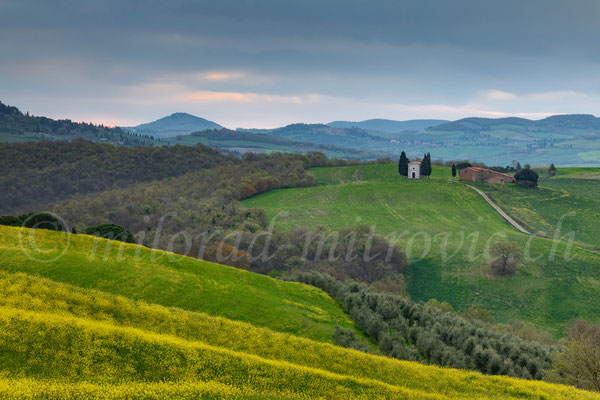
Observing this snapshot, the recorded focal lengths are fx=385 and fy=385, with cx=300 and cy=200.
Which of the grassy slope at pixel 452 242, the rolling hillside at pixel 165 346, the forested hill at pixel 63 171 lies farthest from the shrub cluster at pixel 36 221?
the forested hill at pixel 63 171

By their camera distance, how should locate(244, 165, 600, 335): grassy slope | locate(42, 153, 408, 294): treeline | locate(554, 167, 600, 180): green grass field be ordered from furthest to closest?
locate(554, 167, 600, 180): green grass field
locate(42, 153, 408, 294): treeline
locate(244, 165, 600, 335): grassy slope

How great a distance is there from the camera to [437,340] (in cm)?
3481

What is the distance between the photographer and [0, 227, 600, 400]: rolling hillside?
16.9 m

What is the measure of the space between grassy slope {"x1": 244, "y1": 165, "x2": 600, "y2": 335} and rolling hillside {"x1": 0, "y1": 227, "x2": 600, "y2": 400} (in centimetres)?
4225

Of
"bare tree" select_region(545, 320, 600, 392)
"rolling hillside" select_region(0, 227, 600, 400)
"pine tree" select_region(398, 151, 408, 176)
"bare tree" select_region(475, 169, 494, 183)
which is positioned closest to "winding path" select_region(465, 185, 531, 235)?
"bare tree" select_region(475, 169, 494, 183)

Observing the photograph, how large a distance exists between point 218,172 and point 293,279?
429 feet

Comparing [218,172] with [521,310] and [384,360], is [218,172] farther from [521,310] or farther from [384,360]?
[384,360]

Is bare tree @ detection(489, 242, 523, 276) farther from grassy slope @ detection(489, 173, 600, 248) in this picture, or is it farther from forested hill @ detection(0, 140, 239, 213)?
forested hill @ detection(0, 140, 239, 213)

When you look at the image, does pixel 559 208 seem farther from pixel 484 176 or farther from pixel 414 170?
pixel 414 170

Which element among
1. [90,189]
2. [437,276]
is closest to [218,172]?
[90,189]

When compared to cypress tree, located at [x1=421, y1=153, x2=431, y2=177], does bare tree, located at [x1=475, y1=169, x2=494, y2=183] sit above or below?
below

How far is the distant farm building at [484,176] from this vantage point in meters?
137

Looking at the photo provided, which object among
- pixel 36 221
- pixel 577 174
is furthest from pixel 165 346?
pixel 577 174

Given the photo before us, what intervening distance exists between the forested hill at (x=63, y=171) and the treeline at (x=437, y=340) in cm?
14427
